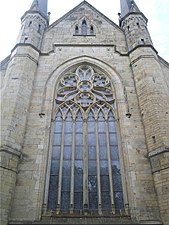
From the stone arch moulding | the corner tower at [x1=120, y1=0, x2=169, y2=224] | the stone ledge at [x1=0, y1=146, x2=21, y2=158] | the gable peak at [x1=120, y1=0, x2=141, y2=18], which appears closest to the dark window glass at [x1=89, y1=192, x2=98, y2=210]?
the stone arch moulding

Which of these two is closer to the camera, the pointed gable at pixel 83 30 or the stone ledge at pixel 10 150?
the stone ledge at pixel 10 150

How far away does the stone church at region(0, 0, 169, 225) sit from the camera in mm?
6613

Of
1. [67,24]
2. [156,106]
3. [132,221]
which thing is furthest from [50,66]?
[132,221]

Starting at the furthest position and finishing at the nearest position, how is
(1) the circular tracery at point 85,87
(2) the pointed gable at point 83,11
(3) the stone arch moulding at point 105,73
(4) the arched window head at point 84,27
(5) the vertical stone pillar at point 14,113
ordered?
(2) the pointed gable at point 83,11 → (4) the arched window head at point 84,27 → (1) the circular tracery at point 85,87 → (3) the stone arch moulding at point 105,73 → (5) the vertical stone pillar at point 14,113

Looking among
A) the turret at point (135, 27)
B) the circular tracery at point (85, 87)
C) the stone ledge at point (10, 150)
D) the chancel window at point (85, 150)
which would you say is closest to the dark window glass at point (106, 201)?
the chancel window at point (85, 150)

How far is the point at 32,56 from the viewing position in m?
10.5

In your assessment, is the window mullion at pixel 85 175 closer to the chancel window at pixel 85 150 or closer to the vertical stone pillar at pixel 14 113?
the chancel window at pixel 85 150

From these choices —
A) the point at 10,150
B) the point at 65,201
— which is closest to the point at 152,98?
the point at 65,201

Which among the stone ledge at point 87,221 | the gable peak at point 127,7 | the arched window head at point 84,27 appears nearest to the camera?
the stone ledge at point 87,221

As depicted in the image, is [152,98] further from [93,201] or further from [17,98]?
[17,98]

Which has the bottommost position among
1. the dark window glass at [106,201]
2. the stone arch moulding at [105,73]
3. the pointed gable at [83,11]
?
the dark window glass at [106,201]

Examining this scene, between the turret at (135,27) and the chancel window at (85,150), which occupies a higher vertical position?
the turret at (135,27)

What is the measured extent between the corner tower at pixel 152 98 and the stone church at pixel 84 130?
0.11 feet

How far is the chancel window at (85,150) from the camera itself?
273 inches
